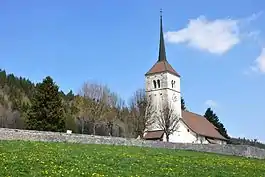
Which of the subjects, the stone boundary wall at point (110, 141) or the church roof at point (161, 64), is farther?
the church roof at point (161, 64)

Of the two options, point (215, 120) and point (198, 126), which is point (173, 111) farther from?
point (215, 120)

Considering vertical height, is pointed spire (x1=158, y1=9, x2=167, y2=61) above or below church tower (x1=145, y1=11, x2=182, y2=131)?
above

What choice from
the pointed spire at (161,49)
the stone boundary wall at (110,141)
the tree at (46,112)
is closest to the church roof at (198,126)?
the pointed spire at (161,49)

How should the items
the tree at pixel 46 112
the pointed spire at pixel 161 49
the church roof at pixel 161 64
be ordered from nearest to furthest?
the tree at pixel 46 112
the church roof at pixel 161 64
the pointed spire at pixel 161 49

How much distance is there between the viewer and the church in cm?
8431

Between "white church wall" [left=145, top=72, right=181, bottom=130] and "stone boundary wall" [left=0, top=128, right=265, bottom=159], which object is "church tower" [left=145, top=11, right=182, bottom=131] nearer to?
"white church wall" [left=145, top=72, right=181, bottom=130]

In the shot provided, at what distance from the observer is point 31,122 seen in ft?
182

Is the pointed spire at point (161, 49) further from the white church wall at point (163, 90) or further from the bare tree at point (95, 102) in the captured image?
the bare tree at point (95, 102)

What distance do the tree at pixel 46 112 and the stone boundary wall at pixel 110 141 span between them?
47.6 ft

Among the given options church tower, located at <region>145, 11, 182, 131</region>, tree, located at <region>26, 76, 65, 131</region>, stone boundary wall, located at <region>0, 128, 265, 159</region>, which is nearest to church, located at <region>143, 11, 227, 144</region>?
church tower, located at <region>145, 11, 182, 131</region>

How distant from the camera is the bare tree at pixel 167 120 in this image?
7823cm

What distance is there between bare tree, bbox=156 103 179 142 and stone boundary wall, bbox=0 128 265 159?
90.4ft

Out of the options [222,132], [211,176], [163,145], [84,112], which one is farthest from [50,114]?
[222,132]

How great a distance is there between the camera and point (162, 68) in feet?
314
